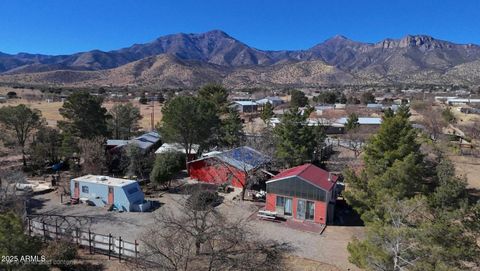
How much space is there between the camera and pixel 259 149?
122 feet

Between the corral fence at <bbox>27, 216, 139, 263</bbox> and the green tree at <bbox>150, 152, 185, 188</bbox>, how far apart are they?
923 cm

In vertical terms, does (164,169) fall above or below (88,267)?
above

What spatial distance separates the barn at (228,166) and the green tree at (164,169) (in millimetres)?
2601

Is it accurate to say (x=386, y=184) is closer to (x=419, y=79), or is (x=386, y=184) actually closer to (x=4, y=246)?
(x=4, y=246)

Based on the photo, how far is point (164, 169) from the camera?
30.0 m

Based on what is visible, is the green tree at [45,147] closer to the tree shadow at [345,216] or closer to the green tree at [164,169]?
the green tree at [164,169]

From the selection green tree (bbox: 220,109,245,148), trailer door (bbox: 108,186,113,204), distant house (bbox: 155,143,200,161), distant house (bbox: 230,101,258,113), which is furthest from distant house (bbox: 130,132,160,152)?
distant house (bbox: 230,101,258,113)

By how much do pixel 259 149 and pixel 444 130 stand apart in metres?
36.1

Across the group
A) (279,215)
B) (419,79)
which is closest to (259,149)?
(279,215)

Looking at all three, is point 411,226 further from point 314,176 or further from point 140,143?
point 140,143

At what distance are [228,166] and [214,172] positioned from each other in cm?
201

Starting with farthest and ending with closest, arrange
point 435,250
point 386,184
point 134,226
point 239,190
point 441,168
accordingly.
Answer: point 239,190, point 441,168, point 134,226, point 386,184, point 435,250

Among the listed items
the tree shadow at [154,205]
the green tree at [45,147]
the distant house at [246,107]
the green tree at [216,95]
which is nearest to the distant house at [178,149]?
the tree shadow at [154,205]

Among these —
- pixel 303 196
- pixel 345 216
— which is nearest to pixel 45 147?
pixel 303 196
